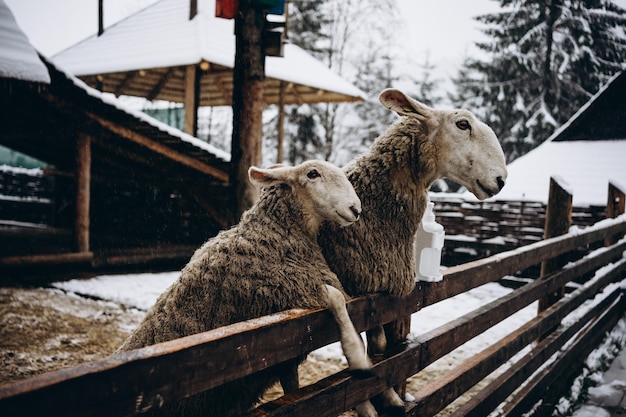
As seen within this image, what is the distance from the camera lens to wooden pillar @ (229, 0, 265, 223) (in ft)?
14.4

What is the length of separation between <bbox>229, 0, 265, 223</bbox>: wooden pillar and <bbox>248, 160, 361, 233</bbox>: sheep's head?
2488 millimetres

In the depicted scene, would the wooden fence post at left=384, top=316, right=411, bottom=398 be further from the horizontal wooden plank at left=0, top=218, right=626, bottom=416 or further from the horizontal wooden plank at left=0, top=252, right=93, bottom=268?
the horizontal wooden plank at left=0, top=252, right=93, bottom=268

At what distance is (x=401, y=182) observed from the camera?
2.28m

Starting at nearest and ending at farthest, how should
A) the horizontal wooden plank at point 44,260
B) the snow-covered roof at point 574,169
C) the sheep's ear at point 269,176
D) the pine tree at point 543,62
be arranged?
the sheep's ear at point 269,176, the horizontal wooden plank at point 44,260, the snow-covered roof at point 574,169, the pine tree at point 543,62

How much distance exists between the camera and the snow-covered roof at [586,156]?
37.2ft

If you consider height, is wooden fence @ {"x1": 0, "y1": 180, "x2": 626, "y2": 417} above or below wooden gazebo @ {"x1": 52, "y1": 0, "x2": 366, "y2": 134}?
below

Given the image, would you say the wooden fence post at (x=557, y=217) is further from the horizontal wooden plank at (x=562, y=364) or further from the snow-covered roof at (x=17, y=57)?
the snow-covered roof at (x=17, y=57)

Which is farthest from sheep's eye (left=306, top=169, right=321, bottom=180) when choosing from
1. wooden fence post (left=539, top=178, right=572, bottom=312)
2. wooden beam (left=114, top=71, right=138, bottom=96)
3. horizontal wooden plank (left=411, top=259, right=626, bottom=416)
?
wooden beam (left=114, top=71, right=138, bottom=96)

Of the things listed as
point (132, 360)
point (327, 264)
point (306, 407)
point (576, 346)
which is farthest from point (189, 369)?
point (576, 346)

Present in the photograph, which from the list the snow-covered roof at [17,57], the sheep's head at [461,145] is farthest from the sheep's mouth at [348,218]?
the snow-covered roof at [17,57]

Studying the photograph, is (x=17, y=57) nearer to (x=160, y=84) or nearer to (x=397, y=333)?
(x=397, y=333)

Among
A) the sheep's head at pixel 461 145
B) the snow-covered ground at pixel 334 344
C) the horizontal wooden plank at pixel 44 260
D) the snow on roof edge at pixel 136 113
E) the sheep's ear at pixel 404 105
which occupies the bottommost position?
the snow-covered ground at pixel 334 344

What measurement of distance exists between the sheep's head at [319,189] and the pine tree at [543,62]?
21.3 m

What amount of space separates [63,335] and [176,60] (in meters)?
6.92
